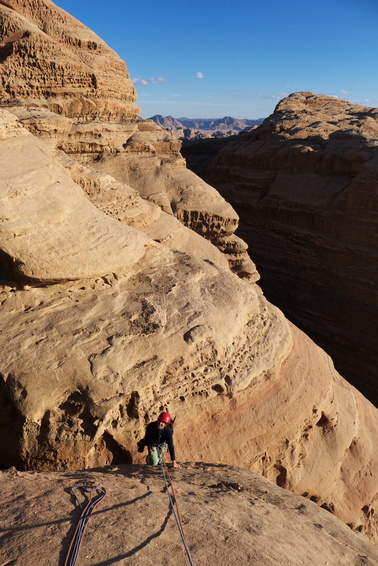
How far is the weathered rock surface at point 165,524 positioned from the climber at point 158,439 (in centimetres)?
15

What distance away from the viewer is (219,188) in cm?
2203

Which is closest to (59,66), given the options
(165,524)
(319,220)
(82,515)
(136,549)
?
(319,220)

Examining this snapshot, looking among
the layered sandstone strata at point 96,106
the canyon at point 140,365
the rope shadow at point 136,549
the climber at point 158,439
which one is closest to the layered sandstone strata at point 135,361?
the canyon at point 140,365

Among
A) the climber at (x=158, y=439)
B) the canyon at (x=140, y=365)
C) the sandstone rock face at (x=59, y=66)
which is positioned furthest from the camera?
the sandstone rock face at (x=59, y=66)

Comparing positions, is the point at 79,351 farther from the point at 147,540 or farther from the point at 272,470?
the point at 272,470

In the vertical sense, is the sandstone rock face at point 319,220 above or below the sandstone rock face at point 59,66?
below

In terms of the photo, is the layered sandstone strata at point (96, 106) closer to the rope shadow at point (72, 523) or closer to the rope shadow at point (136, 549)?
the rope shadow at point (72, 523)

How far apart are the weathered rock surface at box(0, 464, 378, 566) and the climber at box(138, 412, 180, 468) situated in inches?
5.9

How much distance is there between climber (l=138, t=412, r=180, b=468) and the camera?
15.9ft

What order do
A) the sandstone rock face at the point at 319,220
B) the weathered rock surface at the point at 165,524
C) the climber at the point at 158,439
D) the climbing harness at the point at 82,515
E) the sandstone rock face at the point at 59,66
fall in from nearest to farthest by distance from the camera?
the climbing harness at the point at 82,515 < the weathered rock surface at the point at 165,524 < the climber at the point at 158,439 < the sandstone rock face at the point at 59,66 < the sandstone rock face at the point at 319,220

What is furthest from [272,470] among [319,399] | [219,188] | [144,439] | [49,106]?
[219,188]

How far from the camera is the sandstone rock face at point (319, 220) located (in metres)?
15.5

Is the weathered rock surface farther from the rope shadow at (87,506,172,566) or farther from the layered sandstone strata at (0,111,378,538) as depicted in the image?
the layered sandstone strata at (0,111,378,538)

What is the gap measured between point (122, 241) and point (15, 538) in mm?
4371
